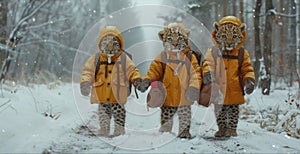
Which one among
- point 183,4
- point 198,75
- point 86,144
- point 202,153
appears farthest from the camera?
point 183,4

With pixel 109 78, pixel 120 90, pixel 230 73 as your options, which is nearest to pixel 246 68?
pixel 230 73

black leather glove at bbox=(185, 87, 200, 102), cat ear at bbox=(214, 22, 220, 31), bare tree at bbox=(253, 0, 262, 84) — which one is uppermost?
bare tree at bbox=(253, 0, 262, 84)

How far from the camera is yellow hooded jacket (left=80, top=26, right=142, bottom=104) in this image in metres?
4.20

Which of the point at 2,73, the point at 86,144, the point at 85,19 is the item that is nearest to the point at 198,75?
the point at 86,144

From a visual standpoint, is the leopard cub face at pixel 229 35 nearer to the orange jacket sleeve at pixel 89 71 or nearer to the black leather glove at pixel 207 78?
the black leather glove at pixel 207 78

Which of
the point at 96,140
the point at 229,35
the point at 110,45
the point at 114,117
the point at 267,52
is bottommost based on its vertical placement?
the point at 96,140

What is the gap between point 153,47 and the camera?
6.55 metres

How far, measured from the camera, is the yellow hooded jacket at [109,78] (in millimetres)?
4203

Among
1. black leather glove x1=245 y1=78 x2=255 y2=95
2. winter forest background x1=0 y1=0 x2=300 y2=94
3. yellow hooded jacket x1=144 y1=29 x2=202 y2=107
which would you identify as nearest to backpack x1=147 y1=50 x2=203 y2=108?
yellow hooded jacket x1=144 y1=29 x2=202 y2=107

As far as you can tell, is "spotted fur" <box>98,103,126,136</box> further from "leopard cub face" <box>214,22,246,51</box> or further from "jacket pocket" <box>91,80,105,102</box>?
"leopard cub face" <box>214,22,246,51</box>

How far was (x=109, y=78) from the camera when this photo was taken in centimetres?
425

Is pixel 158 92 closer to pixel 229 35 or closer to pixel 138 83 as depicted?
pixel 138 83

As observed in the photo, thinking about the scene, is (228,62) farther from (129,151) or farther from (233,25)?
(129,151)

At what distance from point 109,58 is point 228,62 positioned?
1.70 m
